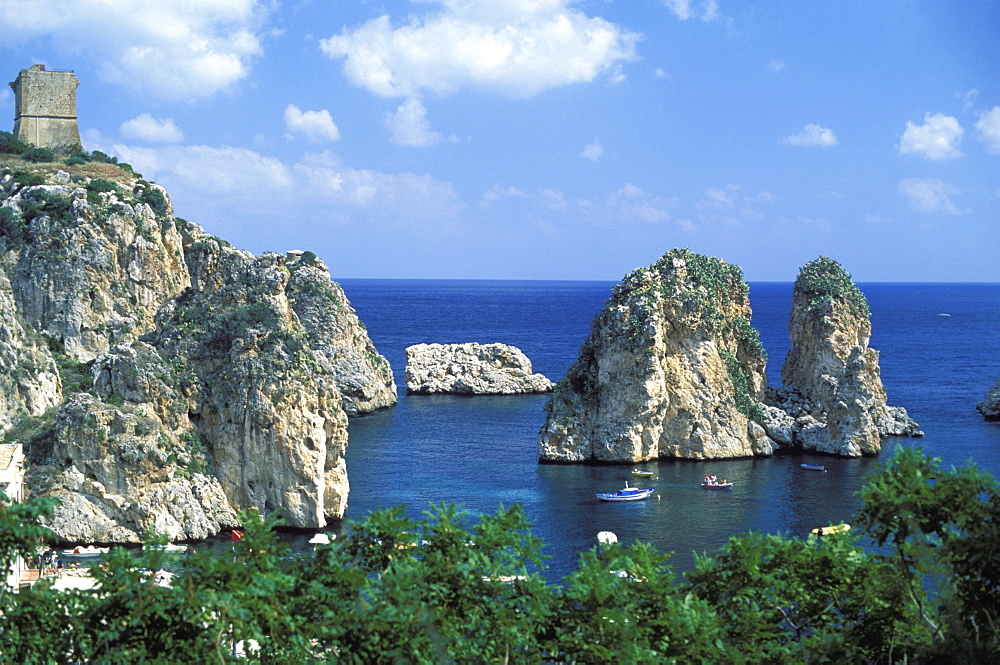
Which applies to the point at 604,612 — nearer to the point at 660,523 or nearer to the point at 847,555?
the point at 847,555

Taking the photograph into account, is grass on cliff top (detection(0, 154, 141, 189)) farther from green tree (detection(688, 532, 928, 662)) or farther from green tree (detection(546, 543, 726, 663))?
green tree (detection(546, 543, 726, 663))

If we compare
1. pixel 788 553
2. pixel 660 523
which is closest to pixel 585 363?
pixel 660 523

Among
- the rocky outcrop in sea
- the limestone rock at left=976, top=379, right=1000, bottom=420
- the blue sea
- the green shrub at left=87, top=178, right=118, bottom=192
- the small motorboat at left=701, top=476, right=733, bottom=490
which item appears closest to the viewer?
A: the blue sea

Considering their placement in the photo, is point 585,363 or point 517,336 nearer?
point 585,363

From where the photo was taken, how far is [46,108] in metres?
91.3

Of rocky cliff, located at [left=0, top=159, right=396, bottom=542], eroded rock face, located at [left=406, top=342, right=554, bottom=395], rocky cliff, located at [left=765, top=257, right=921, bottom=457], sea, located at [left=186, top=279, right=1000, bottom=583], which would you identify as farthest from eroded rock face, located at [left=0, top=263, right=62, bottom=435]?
eroded rock face, located at [left=406, top=342, right=554, bottom=395]

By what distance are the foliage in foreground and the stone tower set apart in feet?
263

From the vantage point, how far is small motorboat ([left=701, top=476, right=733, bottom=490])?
60.2 m

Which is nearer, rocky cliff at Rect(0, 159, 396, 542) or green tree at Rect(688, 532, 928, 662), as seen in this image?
green tree at Rect(688, 532, 928, 662)

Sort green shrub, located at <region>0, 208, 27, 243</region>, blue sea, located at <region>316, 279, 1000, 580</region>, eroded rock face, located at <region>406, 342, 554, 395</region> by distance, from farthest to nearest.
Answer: eroded rock face, located at <region>406, 342, 554, 395</region>, green shrub, located at <region>0, 208, 27, 243</region>, blue sea, located at <region>316, 279, 1000, 580</region>

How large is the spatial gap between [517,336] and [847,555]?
153 metres

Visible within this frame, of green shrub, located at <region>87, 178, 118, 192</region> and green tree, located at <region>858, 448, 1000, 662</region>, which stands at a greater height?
green shrub, located at <region>87, 178, 118, 192</region>

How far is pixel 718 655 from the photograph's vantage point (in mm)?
18531

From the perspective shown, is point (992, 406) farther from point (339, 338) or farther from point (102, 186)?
point (102, 186)
